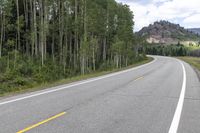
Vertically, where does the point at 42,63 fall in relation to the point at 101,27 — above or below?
below

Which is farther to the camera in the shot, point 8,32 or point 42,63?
Result: point 8,32

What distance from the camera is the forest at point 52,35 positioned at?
2158 centimetres

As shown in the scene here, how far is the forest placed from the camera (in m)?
21.6

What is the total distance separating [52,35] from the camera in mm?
34438

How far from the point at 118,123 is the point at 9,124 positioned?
270cm

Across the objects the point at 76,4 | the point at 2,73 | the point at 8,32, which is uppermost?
the point at 76,4

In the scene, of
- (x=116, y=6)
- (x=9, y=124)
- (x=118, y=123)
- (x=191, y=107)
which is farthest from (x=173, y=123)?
(x=116, y=6)

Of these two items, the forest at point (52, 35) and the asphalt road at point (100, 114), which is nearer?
the asphalt road at point (100, 114)

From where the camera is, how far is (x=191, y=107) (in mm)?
8273

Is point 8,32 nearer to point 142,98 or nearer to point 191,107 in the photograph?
point 142,98

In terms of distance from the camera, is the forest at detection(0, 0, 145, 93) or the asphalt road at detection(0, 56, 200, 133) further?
the forest at detection(0, 0, 145, 93)

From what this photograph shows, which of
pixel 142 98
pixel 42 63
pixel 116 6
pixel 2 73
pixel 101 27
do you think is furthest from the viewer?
pixel 116 6

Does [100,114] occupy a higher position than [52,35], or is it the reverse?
[52,35]

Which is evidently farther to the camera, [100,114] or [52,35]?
[52,35]
